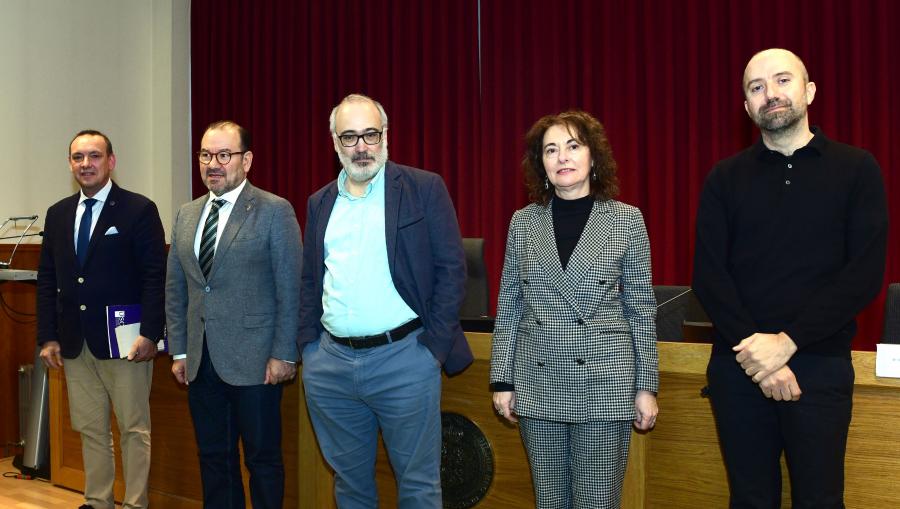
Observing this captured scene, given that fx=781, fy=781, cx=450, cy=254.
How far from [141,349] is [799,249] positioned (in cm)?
236

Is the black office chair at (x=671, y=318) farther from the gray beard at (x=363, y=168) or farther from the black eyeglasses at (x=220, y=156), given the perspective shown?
the black eyeglasses at (x=220, y=156)

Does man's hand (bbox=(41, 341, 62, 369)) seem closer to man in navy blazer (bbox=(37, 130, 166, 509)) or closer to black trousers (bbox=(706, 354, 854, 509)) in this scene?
man in navy blazer (bbox=(37, 130, 166, 509))

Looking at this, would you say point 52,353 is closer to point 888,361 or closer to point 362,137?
point 362,137

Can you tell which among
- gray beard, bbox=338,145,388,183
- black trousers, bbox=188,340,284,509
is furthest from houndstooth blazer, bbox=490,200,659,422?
black trousers, bbox=188,340,284,509

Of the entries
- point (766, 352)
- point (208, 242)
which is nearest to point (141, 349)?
point (208, 242)

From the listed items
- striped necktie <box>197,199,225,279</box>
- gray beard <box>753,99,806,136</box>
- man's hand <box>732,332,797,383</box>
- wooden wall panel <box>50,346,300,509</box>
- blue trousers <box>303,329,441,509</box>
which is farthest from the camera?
wooden wall panel <box>50,346,300,509</box>

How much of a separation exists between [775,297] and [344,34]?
4.60 meters

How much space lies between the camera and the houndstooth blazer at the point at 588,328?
1945mm

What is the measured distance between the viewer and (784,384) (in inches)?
70.4

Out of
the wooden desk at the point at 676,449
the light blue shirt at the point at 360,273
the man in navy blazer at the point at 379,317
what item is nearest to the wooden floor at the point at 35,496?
the wooden desk at the point at 676,449

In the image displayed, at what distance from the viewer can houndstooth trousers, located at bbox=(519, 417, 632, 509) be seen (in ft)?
6.35

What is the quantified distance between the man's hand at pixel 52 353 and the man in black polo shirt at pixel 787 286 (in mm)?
2555

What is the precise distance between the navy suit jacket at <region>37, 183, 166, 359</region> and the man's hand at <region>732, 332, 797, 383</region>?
7.21ft

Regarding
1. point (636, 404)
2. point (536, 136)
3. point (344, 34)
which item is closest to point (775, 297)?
point (636, 404)
